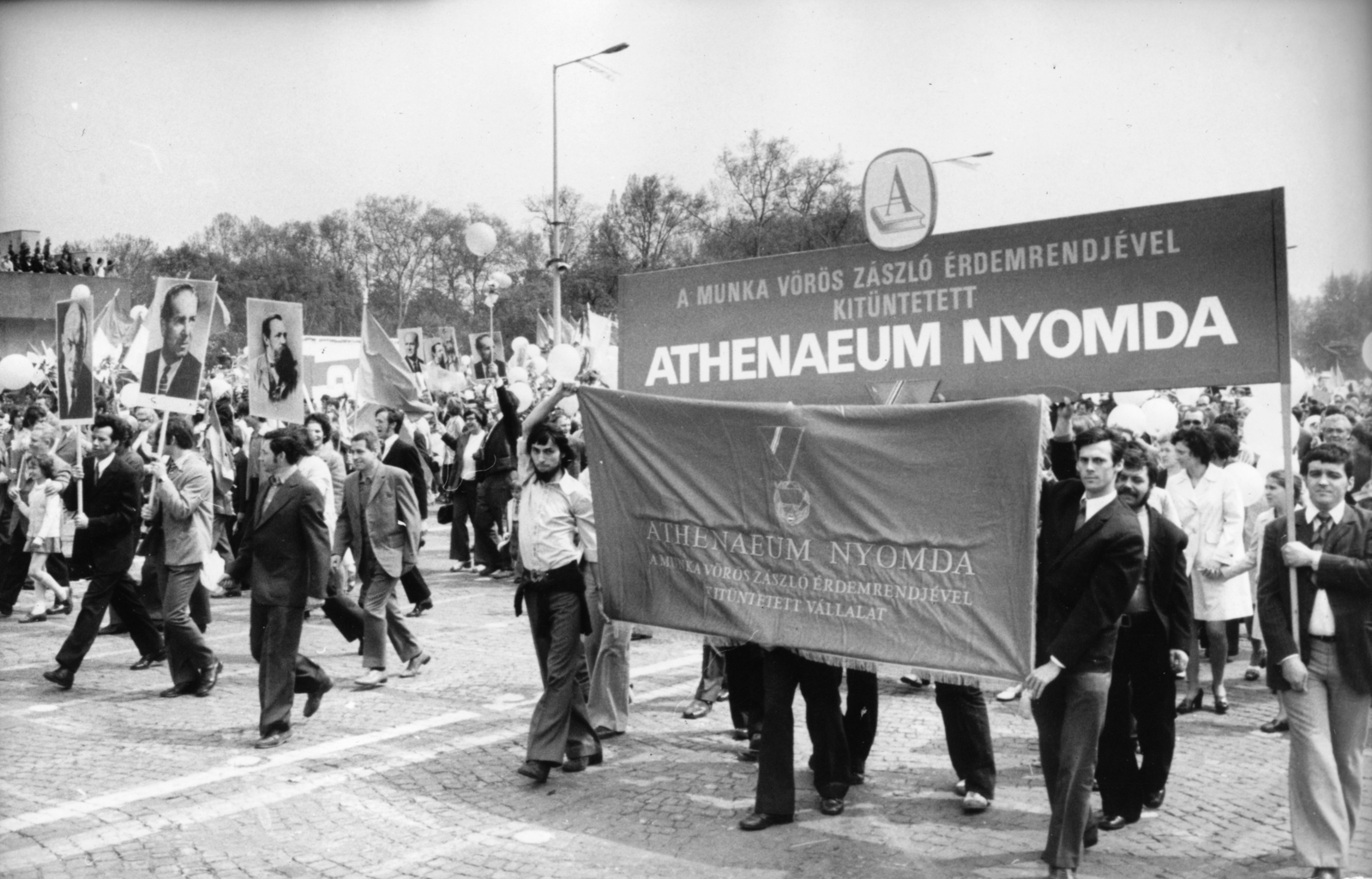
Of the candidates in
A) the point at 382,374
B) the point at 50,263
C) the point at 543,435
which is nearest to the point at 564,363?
the point at 382,374

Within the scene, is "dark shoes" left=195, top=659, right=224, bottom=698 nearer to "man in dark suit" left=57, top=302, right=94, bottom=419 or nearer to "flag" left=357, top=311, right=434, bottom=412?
"man in dark suit" left=57, top=302, right=94, bottom=419

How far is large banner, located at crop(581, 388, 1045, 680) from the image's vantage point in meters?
5.26

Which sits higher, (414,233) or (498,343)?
(414,233)

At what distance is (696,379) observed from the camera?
708 centimetres

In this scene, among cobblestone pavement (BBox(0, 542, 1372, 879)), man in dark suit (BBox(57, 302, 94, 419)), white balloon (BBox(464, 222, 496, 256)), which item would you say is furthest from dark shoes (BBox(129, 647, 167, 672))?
white balloon (BBox(464, 222, 496, 256))

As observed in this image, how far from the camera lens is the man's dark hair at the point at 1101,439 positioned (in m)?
5.07

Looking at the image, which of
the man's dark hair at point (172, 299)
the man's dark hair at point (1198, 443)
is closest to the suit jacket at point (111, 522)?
the man's dark hair at point (172, 299)

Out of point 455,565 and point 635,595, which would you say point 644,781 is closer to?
point 635,595

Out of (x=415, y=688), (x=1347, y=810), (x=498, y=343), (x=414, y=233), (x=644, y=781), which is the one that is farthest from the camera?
(x=414, y=233)

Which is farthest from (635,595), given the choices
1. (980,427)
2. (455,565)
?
(455,565)

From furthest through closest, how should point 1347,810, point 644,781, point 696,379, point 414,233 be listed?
1. point 414,233
2. point 696,379
3. point 644,781
4. point 1347,810

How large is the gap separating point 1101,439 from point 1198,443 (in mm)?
3379

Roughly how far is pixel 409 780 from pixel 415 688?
228 cm

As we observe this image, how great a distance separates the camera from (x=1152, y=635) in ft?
19.2
